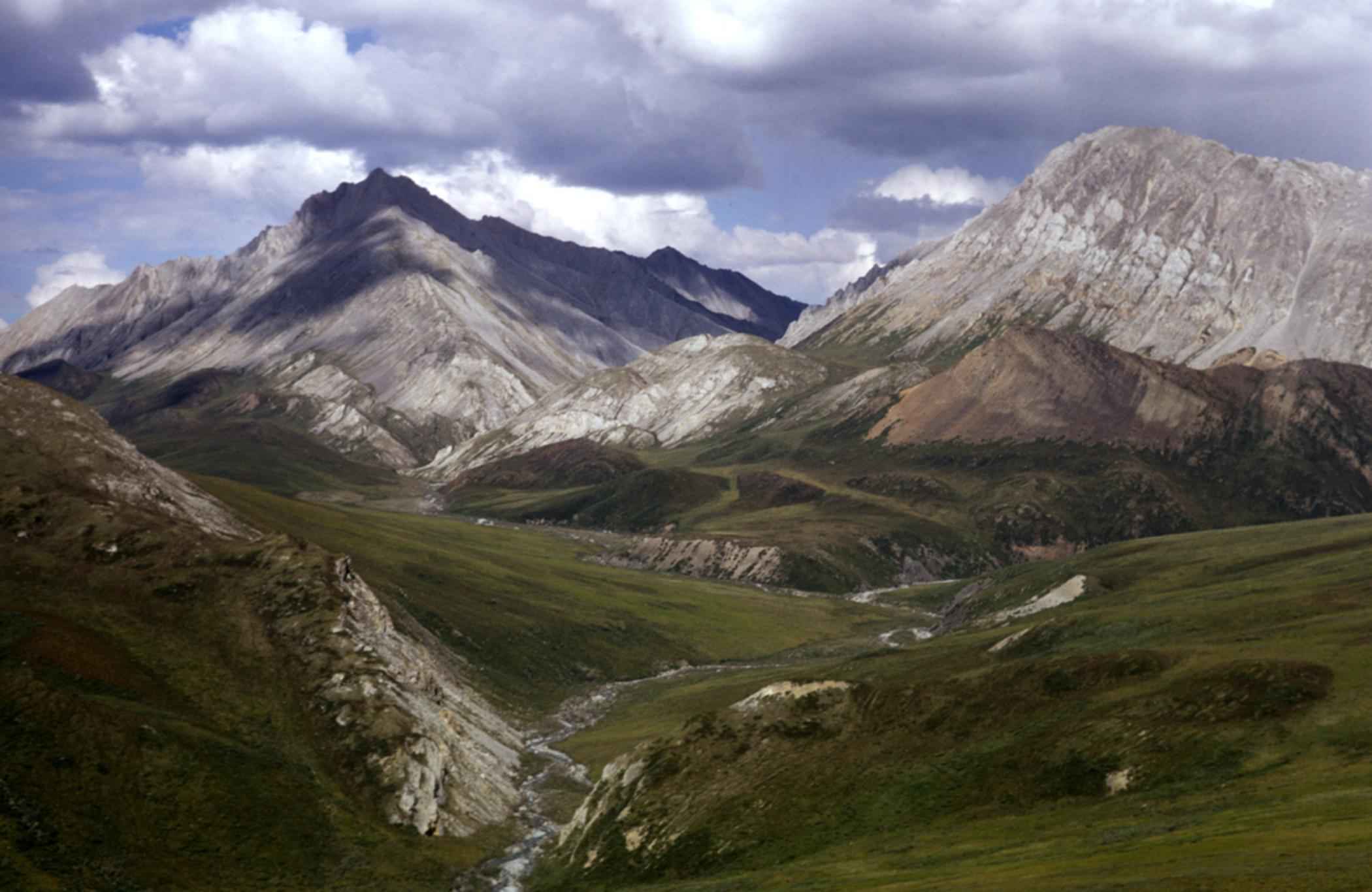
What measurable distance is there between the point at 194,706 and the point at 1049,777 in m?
63.8

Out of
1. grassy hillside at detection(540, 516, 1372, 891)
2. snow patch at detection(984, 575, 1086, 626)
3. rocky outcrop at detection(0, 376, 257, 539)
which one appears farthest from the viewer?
snow patch at detection(984, 575, 1086, 626)

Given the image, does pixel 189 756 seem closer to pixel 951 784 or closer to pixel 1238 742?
pixel 951 784

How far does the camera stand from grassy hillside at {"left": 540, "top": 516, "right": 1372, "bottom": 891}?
192 feet

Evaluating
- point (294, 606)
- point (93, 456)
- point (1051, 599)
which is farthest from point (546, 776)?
point (1051, 599)

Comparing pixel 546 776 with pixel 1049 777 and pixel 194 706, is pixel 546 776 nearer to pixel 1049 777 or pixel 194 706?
pixel 194 706

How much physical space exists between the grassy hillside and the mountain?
16372mm

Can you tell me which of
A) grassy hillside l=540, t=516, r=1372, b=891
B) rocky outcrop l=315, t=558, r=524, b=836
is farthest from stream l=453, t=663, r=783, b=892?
grassy hillside l=540, t=516, r=1372, b=891

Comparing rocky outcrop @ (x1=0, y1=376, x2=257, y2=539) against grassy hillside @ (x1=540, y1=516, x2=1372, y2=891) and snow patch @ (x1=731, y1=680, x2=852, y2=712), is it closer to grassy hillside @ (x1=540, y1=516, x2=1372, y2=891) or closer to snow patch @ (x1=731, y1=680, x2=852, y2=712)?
snow patch @ (x1=731, y1=680, x2=852, y2=712)

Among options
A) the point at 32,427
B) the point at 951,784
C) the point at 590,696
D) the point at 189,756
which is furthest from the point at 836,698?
the point at 32,427

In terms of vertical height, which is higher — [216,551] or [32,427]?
[32,427]

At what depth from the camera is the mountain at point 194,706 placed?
7862 cm

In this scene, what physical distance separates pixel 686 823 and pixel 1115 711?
3028 cm

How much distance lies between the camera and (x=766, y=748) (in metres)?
94.4

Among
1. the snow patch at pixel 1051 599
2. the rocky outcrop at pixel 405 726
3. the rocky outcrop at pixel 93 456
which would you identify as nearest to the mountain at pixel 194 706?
the rocky outcrop at pixel 405 726
